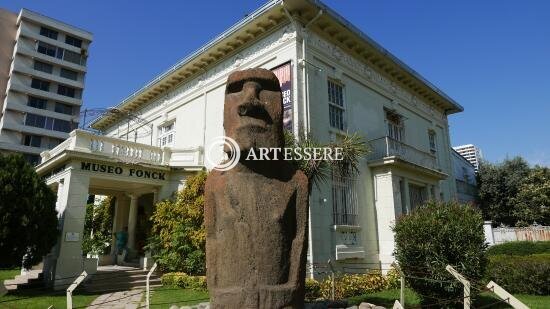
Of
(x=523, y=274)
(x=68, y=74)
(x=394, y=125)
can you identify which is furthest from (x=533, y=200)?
(x=68, y=74)

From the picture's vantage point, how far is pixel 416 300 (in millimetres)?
10016

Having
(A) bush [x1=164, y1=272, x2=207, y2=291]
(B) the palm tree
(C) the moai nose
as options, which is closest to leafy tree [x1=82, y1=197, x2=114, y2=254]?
(A) bush [x1=164, y1=272, x2=207, y2=291]

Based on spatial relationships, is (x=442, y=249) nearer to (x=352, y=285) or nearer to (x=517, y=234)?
(x=352, y=285)

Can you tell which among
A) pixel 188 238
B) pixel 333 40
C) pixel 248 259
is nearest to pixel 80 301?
pixel 188 238

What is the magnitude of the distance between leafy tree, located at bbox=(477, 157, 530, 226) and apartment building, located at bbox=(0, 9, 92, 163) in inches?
1639

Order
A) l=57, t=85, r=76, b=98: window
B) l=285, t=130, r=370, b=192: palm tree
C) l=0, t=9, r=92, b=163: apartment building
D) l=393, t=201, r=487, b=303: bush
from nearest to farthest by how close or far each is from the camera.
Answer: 1. l=393, t=201, r=487, b=303: bush
2. l=285, t=130, r=370, b=192: palm tree
3. l=0, t=9, r=92, b=163: apartment building
4. l=57, t=85, r=76, b=98: window

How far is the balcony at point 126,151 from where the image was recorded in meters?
13.8

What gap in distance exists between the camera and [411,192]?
58.2 feet

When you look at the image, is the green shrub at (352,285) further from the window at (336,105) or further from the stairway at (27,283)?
the stairway at (27,283)

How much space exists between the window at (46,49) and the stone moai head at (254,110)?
167 feet

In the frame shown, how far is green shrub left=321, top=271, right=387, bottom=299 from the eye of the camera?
10887 millimetres

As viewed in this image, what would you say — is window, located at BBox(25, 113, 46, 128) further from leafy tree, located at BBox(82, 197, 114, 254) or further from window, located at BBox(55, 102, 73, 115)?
leafy tree, located at BBox(82, 197, 114, 254)

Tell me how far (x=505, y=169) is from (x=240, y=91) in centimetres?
2776

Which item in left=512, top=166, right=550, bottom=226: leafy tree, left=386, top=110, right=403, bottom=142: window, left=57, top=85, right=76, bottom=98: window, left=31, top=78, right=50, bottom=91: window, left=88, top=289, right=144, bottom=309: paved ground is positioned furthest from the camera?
left=57, top=85, right=76, bottom=98: window
